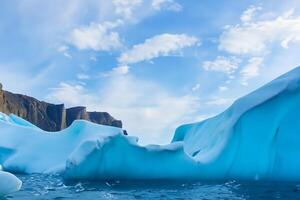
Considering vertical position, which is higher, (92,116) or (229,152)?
(92,116)

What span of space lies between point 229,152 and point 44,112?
1878 inches

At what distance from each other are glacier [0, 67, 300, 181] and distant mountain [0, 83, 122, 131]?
109 feet

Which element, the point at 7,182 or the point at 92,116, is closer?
the point at 7,182

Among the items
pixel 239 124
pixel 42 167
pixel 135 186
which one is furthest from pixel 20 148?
pixel 239 124

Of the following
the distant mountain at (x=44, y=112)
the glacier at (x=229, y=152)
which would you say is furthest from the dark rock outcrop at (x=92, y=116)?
the glacier at (x=229, y=152)

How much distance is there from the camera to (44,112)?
58.6 m

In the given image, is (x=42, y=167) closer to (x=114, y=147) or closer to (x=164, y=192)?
(x=114, y=147)

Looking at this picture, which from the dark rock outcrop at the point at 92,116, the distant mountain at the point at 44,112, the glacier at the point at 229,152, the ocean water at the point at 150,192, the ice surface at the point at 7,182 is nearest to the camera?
the ice surface at the point at 7,182

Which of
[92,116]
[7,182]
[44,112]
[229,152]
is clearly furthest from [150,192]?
[92,116]

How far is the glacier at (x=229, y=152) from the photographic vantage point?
12805 mm

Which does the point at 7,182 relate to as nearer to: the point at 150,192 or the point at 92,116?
the point at 150,192

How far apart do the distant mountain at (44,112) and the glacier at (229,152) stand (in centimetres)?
3329

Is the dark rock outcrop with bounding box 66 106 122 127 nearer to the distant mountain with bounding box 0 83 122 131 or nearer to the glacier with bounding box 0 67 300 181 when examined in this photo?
the distant mountain with bounding box 0 83 122 131

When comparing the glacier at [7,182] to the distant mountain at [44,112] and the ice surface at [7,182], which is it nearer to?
the ice surface at [7,182]
